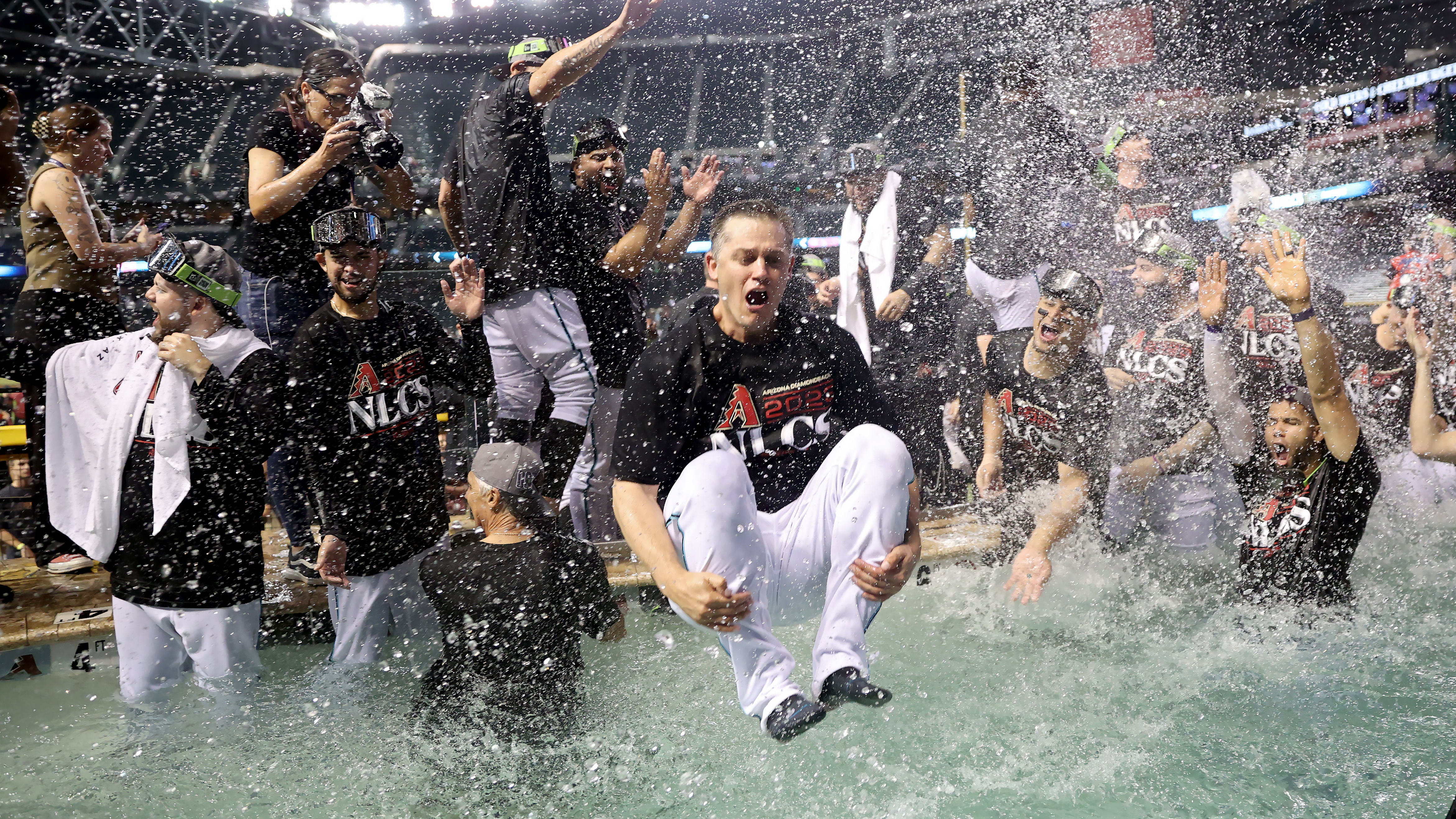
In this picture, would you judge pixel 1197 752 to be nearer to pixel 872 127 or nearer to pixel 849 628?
pixel 849 628

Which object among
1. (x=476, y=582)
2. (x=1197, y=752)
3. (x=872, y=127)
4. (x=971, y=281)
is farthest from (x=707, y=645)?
(x=872, y=127)

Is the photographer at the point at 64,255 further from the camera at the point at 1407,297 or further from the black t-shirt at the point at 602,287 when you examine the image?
the camera at the point at 1407,297

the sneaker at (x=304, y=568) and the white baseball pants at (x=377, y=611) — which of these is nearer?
the white baseball pants at (x=377, y=611)

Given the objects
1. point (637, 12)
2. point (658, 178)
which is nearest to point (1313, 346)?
point (658, 178)

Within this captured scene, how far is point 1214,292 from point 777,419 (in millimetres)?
2397

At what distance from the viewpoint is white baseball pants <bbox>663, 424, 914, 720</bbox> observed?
2123 mm

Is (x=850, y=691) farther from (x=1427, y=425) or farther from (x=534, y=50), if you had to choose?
(x=1427, y=425)

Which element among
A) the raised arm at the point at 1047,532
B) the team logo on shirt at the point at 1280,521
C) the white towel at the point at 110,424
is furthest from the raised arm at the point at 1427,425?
the white towel at the point at 110,424

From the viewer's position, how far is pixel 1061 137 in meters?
6.04

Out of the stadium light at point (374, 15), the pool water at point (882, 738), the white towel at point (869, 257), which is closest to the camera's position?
the pool water at point (882, 738)

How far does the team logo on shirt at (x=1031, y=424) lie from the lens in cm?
376

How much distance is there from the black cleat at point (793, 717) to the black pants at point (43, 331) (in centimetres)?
282

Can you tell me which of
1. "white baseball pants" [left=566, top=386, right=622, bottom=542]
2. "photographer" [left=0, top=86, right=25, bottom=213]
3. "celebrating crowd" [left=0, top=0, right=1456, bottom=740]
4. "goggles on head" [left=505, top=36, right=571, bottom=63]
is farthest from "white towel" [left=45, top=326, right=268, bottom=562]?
"goggles on head" [left=505, top=36, right=571, bottom=63]

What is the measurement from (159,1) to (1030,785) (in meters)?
14.1
